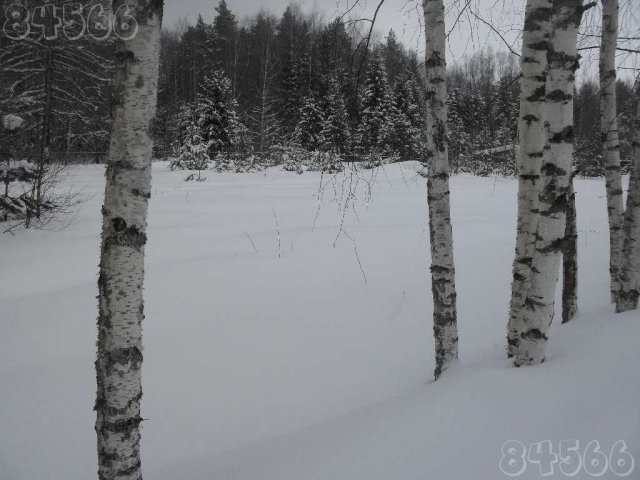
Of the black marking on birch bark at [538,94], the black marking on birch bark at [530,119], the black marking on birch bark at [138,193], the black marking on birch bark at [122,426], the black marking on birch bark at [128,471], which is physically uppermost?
the black marking on birch bark at [538,94]

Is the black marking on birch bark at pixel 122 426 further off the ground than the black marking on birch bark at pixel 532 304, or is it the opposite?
the black marking on birch bark at pixel 532 304

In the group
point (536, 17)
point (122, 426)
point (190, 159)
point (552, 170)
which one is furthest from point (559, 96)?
point (190, 159)

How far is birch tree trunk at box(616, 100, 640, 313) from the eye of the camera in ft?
10.4

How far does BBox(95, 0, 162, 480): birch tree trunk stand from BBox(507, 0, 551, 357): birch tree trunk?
2566mm

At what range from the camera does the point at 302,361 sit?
3.86 metres

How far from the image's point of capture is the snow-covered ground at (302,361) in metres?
2.02

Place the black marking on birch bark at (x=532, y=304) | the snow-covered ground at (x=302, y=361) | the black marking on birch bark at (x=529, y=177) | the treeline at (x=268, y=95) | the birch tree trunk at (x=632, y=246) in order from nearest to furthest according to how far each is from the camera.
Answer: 1. the snow-covered ground at (x=302, y=361)
2. the black marking on birch bark at (x=532, y=304)
3. the black marking on birch bark at (x=529, y=177)
4. the birch tree trunk at (x=632, y=246)
5. the treeline at (x=268, y=95)

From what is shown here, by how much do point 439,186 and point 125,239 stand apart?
6.61 ft

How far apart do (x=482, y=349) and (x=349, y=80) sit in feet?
9.03

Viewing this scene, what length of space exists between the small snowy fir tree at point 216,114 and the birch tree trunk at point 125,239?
73.0 feet

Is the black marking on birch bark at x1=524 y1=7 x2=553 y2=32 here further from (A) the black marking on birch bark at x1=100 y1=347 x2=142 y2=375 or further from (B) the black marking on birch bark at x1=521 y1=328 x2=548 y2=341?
(A) the black marking on birch bark at x1=100 y1=347 x2=142 y2=375

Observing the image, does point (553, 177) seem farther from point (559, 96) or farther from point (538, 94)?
point (538, 94)

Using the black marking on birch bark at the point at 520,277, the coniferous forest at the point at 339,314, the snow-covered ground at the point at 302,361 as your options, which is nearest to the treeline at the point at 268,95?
the snow-covered ground at the point at 302,361

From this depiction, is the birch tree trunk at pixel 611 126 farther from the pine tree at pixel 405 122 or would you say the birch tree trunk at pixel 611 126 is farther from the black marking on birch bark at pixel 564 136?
the pine tree at pixel 405 122
